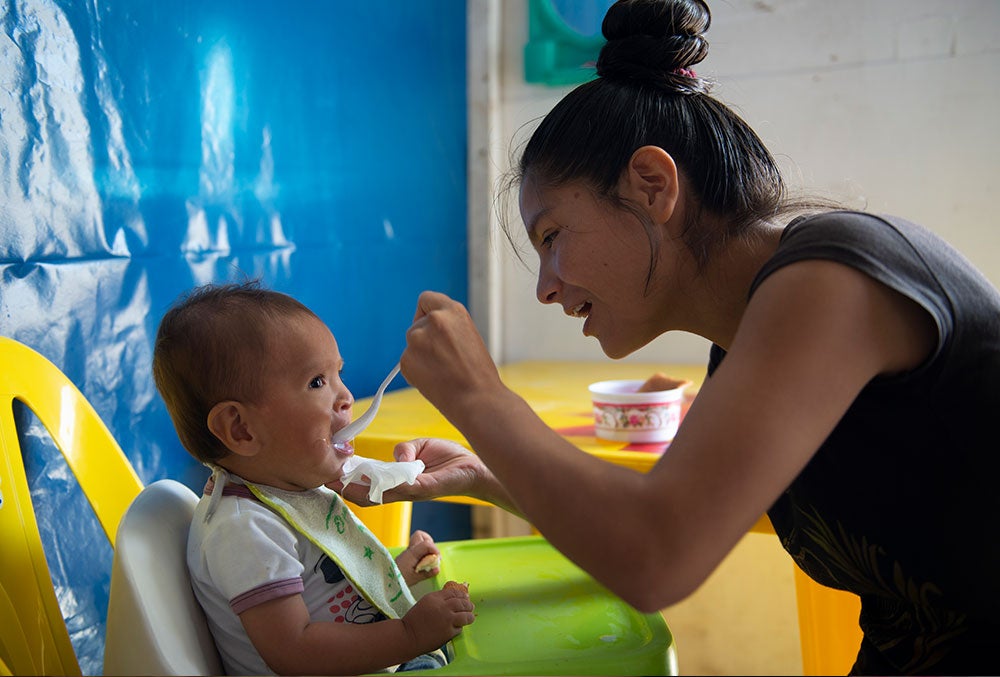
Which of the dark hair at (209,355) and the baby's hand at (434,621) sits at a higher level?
the dark hair at (209,355)

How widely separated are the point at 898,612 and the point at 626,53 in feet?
2.19

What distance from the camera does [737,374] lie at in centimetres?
66

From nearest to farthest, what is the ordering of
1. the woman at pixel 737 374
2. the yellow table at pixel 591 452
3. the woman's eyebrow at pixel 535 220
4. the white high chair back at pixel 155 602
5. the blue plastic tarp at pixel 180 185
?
the woman at pixel 737 374, the white high chair back at pixel 155 602, the woman's eyebrow at pixel 535 220, the blue plastic tarp at pixel 180 185, the yellow table at pixel 591 452

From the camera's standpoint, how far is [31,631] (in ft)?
3.29

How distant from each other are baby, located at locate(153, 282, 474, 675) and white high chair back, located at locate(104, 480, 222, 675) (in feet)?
0.08

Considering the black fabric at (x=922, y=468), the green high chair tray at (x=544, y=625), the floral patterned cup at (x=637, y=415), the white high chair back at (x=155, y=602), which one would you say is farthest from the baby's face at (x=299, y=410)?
the floral patterned cup at (x=637, y=415)

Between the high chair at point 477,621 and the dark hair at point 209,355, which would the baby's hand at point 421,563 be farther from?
the dark hair at point 209,355

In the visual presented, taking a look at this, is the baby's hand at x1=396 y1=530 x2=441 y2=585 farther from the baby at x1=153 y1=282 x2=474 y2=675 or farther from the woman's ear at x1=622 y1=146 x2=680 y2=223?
the woman's ear at x1=622 y1=146 x2=680 y2=223

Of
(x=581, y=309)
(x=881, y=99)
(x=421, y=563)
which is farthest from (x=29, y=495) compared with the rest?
(x=881, y=99)

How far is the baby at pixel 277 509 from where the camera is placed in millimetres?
851

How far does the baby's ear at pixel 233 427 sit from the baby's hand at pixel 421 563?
26 centimetres

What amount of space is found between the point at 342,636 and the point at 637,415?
734mm

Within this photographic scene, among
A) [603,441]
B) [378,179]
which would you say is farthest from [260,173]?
[603,441]

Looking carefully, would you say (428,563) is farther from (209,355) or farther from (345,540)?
(209,355)
